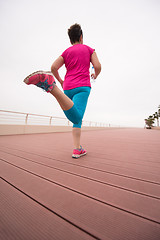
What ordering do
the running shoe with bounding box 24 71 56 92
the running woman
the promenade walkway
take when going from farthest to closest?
the running woman
the running shoe with bounding box 24 71 56 92
the promenade walkway

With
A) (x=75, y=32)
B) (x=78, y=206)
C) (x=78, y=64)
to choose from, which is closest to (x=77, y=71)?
(x=78, y=64)

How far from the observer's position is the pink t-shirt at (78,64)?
1236mm

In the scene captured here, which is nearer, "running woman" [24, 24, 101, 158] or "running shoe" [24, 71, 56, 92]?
"running shoe" [24, 71, 56, 92]

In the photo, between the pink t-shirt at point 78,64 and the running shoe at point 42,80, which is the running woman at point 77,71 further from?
the running shoe at point 42,80

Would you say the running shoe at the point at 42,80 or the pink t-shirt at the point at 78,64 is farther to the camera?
the pink t-shirt at the point at 78,64

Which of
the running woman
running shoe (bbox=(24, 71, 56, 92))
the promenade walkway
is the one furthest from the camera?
the running woman

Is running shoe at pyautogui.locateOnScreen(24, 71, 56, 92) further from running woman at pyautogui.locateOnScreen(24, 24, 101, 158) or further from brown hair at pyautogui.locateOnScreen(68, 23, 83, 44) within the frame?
brown hair at pyautogui.locateOnScreen(68, 23, 83, 44)

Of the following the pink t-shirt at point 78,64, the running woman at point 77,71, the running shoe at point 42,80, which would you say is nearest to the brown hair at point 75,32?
the running woman at point 77,71

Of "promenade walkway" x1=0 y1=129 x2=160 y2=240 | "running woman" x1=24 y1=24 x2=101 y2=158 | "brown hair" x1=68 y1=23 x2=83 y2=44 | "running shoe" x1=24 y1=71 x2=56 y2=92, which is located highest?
"brown hair" x1=68 y1=23 x2=83 y2=44

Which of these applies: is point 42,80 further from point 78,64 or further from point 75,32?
point 75,32

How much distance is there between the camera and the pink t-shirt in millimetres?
1236

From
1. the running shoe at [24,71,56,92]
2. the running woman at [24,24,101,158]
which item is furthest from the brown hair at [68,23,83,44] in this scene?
the running shoe at [24,71,56,92]

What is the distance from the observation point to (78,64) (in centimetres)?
125

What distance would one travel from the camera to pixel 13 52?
25703 mm
